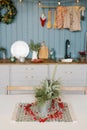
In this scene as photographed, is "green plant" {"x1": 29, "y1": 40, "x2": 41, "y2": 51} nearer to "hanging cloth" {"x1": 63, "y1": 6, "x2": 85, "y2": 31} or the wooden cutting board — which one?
the wooden cutting board

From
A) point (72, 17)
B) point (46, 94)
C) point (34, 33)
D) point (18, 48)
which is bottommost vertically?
point (46, 94)

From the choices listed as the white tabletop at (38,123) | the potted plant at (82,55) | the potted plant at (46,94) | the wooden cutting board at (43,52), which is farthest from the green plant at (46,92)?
the wooden cutting board at (43,52)

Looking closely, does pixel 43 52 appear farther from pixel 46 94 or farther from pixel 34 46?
pixel 46 94

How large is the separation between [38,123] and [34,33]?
254cm

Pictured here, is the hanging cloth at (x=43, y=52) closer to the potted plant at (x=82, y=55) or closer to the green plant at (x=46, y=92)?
the potted plant at (x=82, y=55)

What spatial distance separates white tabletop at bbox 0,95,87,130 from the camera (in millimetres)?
1636

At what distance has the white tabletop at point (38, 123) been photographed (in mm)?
1636

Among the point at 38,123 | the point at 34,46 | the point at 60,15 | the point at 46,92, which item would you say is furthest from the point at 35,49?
the point at 38,123

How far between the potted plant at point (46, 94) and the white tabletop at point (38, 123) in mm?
187

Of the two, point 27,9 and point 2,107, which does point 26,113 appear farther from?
point 27,9

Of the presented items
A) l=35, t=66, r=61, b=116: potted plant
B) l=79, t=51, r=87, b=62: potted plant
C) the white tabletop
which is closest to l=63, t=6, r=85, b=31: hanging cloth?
l=79, t=51, r=87, b=62: potted plant

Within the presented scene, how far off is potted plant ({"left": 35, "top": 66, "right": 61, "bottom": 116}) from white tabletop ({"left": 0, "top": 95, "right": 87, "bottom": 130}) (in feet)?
0.61

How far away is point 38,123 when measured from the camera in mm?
1709

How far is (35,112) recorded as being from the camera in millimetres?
1931
